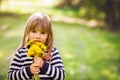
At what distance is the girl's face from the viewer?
5.46ft

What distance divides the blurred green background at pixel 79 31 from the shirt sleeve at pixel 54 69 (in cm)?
248

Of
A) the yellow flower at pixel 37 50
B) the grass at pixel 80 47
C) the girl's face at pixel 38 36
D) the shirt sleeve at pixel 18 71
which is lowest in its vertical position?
the shirt sleeve at pixel 18 71

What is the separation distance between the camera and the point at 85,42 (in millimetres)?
4648

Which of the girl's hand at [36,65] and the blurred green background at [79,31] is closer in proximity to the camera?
the girl's hand at [36,65]

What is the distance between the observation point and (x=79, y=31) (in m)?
4.68

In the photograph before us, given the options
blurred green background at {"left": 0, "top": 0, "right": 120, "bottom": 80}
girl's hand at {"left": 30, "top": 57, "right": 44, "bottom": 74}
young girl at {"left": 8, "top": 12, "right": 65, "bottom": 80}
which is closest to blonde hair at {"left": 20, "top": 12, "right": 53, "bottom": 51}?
young girl at {"left": 8, "top": 12, "right": 65, "bottom": 80}

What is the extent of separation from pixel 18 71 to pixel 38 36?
0.61ft

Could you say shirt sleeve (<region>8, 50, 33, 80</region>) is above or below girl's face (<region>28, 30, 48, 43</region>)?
below

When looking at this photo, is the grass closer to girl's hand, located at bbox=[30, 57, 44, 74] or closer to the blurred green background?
the blurred green background

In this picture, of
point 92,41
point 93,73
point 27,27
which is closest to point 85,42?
point 92,41

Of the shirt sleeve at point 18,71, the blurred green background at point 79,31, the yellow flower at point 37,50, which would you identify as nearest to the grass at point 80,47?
the blurred green background at point 79,31

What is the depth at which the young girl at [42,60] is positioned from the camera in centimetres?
166

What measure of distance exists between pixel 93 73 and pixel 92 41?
0.45 metres

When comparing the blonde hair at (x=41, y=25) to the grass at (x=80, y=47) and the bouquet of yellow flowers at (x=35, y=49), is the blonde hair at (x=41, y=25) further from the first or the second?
the grass at (x=80, y=47)
